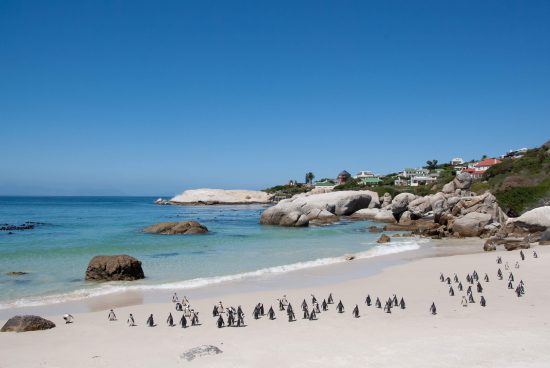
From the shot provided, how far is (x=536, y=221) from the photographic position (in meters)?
38.9

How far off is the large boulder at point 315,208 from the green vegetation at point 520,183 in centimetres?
1910

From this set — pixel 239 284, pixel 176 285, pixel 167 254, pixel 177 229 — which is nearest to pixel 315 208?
pixel 177 229

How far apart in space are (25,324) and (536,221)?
3840 cm

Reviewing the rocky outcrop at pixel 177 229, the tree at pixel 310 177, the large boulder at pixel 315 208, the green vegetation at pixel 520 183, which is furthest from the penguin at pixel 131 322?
the tree at pixel 310 177

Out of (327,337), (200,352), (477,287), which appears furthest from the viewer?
(477,287)

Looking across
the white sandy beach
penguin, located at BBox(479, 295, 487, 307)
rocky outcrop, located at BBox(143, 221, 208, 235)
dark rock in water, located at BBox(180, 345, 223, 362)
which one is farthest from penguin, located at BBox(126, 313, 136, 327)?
rocky outcrop, located at BBox(143, 221, 208, 235)

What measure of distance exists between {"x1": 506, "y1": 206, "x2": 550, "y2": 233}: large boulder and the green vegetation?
1260 cm

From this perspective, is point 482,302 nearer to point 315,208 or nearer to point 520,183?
point 315,208

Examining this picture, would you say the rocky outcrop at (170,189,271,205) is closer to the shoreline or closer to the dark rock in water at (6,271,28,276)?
the shoreline

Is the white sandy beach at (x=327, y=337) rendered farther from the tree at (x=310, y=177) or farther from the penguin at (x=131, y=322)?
the tree at (x=310, y=177)

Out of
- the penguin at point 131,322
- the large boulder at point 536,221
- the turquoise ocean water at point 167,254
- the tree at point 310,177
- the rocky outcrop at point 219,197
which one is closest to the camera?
the penguin at point 131,322

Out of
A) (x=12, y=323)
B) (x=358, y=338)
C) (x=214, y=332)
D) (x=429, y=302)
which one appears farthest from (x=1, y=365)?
(x=429, y=302)

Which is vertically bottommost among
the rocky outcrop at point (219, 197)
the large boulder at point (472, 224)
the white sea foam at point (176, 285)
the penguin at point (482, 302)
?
the white sea foam at point (176, 285)

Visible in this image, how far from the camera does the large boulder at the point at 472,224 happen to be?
141 ft
